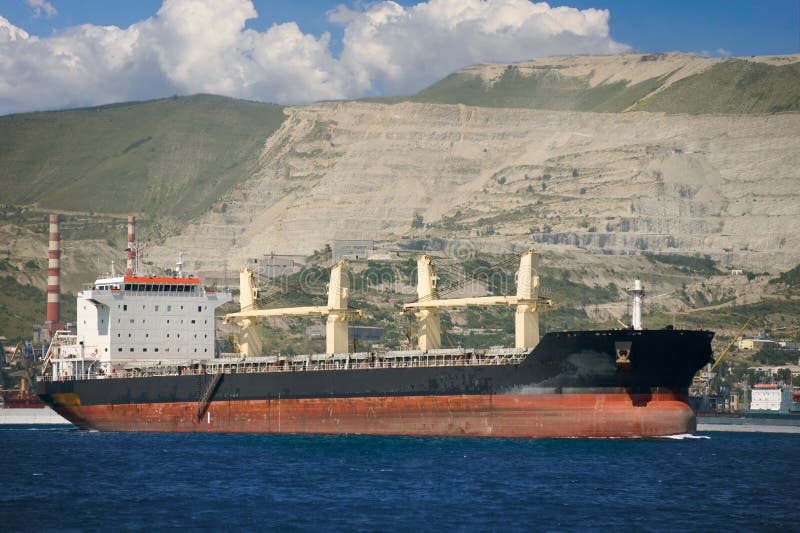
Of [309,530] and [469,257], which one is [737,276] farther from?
[309,530]

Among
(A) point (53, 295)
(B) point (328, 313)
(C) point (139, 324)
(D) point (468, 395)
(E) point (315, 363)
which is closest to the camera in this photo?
(D) point (468, 395)

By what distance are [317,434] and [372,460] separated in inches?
502

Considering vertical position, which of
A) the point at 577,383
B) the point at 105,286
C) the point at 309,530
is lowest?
the point at 309,530

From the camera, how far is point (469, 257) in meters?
190

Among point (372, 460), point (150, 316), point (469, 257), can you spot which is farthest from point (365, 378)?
point (469, 257)

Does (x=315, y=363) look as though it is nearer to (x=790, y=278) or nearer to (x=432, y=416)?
(x=432, y=416)

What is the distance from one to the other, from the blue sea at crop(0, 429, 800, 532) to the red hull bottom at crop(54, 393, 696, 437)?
691mm

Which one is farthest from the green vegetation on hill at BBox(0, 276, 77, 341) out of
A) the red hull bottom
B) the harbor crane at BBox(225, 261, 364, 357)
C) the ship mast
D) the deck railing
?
the ship mast

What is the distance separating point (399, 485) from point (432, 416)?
15861mm

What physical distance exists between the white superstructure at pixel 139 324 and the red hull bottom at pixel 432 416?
3074mm

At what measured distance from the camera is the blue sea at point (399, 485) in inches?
1571

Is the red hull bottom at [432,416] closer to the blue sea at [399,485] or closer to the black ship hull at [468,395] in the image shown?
the black ship hull at [468,395]

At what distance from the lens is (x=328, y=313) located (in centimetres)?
7362

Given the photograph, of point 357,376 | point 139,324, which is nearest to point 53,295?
point 139,324
